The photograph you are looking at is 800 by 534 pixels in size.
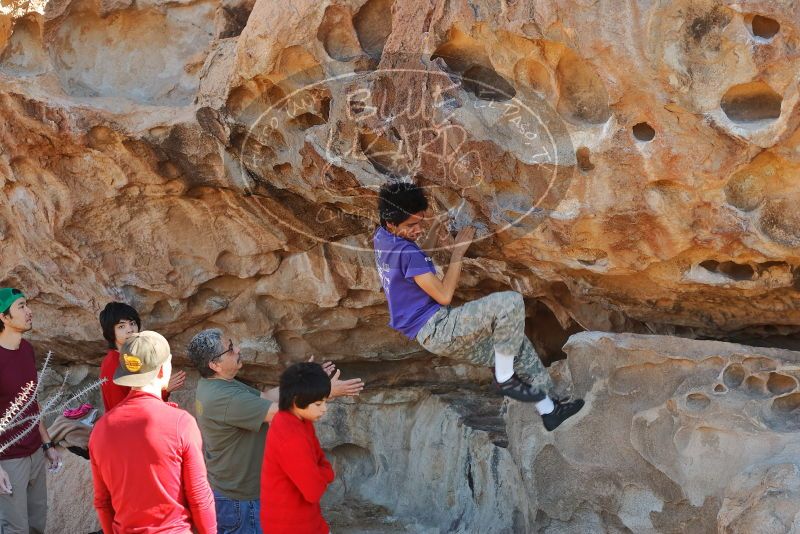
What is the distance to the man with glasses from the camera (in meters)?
3.54

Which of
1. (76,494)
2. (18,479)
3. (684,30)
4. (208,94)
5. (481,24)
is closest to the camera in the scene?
(684,30)

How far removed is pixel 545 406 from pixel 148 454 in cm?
166

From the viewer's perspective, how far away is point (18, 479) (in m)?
4.05

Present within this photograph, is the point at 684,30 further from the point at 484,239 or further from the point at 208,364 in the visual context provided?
the point at 208,364

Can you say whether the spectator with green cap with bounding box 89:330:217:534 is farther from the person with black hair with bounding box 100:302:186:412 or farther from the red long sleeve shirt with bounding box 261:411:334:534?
the person with black hair with bounding box 100:302:186:412

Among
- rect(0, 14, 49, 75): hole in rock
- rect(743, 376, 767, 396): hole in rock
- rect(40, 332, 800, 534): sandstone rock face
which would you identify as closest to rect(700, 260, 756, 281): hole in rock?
rect(40, 332, 800, 534): sandstone rock face

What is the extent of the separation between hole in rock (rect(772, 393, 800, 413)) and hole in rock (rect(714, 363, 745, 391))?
15 centimetres

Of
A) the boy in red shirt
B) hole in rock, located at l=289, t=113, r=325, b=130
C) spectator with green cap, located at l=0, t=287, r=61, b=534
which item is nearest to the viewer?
the boy in red shirt

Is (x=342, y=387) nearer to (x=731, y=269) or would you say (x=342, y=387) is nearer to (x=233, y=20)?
(x=731, y=269)

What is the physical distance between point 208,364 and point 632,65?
6.08 ft

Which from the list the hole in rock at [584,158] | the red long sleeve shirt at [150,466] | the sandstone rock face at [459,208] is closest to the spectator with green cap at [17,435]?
the sandstone rock face at [459,208]

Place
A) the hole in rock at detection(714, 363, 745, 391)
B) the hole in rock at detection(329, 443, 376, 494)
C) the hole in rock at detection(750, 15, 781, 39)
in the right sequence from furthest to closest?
the hole in rock at detection(329, 443, 376, 494), the hole in rock at detection(714, 363, 745, 391), the hole in rock at detection(750, 15, 781, 39)

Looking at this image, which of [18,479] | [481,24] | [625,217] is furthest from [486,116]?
[18,479]

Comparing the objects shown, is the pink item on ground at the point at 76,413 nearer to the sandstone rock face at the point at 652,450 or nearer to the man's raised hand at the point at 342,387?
the man's raised hand at the point at 342,387
